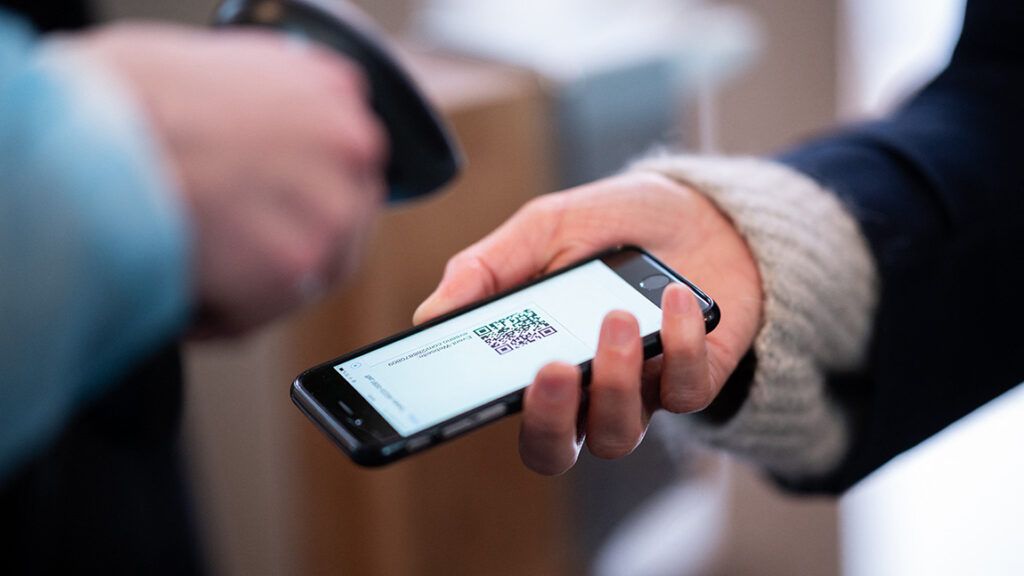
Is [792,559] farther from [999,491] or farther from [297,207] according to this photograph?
[297,207]

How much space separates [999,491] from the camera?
2.17 feet

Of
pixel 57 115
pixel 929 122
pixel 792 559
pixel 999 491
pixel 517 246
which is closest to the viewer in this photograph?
pixel 57 115

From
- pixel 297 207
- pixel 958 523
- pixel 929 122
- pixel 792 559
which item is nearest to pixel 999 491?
pixel 958 523

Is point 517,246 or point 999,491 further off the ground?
point 517,246

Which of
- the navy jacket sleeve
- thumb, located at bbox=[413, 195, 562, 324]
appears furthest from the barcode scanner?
the navy jacket sleeve

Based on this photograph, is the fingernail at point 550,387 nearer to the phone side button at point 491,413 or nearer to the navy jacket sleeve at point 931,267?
the phone side button at point 491,413

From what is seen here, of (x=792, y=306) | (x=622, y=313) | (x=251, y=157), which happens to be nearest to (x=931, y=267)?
(x=792, y=306)

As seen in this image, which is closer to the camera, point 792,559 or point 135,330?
point 135,330

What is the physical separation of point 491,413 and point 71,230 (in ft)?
0.43

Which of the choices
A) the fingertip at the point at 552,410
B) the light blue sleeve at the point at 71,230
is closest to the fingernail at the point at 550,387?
the fingertip at the point at 552,410

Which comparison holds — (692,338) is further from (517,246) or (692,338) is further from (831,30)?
(831,30)

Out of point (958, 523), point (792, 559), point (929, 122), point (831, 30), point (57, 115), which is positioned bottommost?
point (792, 559)

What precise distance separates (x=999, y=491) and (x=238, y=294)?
57cm

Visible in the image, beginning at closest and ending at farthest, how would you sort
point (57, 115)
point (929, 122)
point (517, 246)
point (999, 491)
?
point (57, 115), point (517, 246), point (929, 122), point (999, 491)
